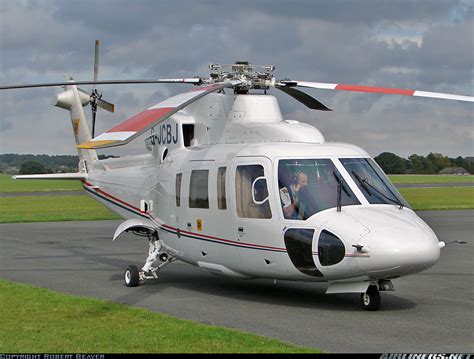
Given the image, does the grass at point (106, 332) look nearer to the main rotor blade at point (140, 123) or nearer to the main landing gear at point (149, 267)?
the main landing gear at point (149, 267)

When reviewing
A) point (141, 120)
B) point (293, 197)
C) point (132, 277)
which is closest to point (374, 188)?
point (293, 197)

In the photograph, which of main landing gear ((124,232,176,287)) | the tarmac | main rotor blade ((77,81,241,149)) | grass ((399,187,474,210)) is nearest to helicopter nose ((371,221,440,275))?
the tarmac

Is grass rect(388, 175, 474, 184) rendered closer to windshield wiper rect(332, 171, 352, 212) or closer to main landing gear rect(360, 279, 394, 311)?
windshield wiper rect(332, 171, 352, 212)

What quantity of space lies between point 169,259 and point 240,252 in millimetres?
3111

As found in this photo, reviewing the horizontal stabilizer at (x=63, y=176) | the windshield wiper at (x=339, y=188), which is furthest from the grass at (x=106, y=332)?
the horizontal stabilizer at (x=63, y=176)

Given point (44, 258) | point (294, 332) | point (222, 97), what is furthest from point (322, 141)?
point (44, 258)

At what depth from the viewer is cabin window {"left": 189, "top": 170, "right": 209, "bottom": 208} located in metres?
14.1

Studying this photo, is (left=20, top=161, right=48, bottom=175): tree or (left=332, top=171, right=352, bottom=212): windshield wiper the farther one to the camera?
(left=20, top=161, right=48, bottom=175): tree

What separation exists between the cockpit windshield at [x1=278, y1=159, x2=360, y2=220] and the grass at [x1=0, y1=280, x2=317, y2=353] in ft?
8.33

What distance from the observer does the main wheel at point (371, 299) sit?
12.2m

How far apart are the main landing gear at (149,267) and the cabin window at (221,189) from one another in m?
2.65

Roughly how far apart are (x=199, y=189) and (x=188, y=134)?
64.0 inches

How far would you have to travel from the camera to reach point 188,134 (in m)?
15.6

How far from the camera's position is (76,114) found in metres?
20.3
